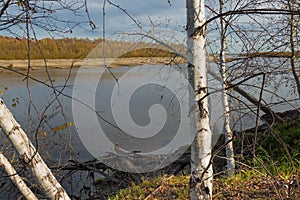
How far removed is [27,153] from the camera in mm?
1854

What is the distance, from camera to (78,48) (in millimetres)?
2184

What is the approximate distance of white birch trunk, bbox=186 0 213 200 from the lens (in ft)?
5.77

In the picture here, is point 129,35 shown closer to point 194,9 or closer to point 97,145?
point 194,9

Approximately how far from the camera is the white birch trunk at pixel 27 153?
71.4 inches

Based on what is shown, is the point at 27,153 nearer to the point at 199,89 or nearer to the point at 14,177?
the point at 14,177

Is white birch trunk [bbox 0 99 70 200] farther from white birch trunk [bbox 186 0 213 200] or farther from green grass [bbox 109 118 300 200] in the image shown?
green grass [bbox 109 118 300 200]

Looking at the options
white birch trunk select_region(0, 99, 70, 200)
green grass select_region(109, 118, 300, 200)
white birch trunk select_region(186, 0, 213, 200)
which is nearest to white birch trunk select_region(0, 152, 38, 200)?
white birch trunk select_region(0, 99, 70, 200)

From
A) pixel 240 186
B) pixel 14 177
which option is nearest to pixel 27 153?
pixel 14 177

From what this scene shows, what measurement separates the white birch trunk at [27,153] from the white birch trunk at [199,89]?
2.74 ft

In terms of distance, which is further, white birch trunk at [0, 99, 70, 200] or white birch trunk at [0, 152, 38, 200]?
white birch trunk at [0, 152, 38, 200]

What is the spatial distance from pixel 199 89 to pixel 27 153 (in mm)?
1038

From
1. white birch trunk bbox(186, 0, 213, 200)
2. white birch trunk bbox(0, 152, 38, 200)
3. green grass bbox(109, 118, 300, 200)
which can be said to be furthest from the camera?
green grass bbox(109, 118, 300, 200)

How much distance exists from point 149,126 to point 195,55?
15.4 ft

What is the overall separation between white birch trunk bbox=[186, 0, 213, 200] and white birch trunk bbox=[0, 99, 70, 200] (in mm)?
836
